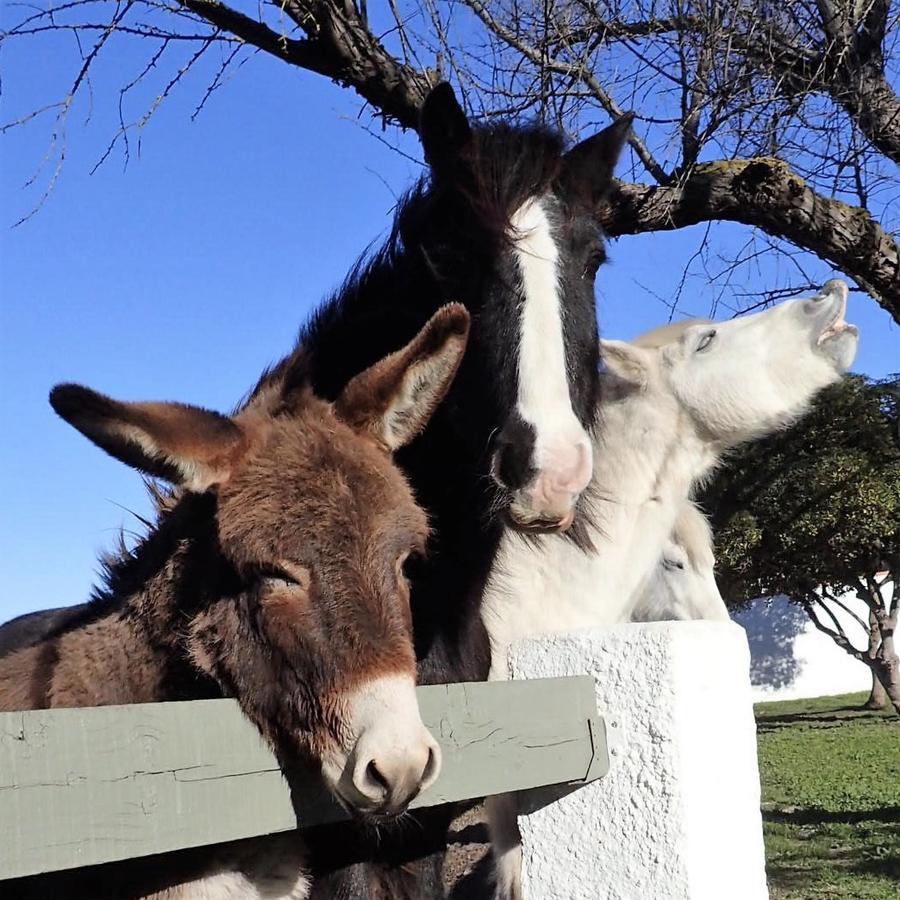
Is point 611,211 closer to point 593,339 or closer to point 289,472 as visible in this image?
point 593,339

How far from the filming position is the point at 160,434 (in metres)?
2.15

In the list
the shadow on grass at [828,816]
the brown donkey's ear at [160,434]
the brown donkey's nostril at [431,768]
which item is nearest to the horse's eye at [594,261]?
the brown donkey's ear at [160,434]

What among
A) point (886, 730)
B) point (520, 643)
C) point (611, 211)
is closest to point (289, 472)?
point (520, 643)

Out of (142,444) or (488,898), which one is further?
(488,898)

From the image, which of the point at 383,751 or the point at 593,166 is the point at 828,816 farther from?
the point at 383,751

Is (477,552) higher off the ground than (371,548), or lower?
higher

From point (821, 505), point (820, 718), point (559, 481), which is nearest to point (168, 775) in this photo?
point (559, 481)

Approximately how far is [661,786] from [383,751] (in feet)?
2.78

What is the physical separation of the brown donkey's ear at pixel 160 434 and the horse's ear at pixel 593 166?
1.85 m

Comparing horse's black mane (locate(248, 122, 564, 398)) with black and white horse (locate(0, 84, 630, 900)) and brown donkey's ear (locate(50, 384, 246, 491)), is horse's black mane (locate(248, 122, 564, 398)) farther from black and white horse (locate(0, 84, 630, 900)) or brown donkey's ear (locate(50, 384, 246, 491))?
brown donkey's ear (locate(50, 384, 246, 491))

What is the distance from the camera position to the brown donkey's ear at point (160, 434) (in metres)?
2.02

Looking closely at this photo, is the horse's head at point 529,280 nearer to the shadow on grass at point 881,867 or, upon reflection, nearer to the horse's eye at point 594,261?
the horse's eye at point 594,261

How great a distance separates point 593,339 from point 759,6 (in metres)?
3.30

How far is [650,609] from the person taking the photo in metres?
5.37
